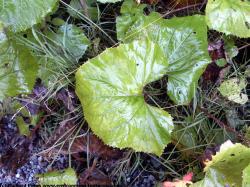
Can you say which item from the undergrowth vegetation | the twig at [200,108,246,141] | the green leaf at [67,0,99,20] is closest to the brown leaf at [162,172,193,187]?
the undergrowth vegetation

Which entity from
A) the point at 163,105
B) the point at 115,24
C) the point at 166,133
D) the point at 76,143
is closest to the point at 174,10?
the point at 115,24

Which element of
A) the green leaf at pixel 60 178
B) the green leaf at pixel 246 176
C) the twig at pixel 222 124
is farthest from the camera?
the twig at pixel 222 124

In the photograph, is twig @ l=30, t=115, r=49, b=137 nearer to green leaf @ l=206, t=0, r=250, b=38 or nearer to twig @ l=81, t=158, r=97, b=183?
twig @ l=81, t=158, r=97, b=183

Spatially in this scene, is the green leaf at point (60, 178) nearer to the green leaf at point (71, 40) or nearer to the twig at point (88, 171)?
the twig at point (88, 171)

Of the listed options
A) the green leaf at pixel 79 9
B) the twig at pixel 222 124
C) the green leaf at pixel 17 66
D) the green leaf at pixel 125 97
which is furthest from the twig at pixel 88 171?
the green leaf at pixel 79 9

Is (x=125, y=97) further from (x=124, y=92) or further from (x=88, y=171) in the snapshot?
(x=88, y=171)

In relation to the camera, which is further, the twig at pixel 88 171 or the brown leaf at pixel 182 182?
the twig at pixel 88 171

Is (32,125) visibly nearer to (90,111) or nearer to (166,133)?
(90,111)

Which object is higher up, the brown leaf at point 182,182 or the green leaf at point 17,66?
the green leaf at point 17,66

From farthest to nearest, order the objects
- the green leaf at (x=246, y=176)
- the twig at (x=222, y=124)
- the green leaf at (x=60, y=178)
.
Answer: the twig at (x=222, y=124), the green leaf at (x=60, y=178), the green leaf at (x=246, y=176)
